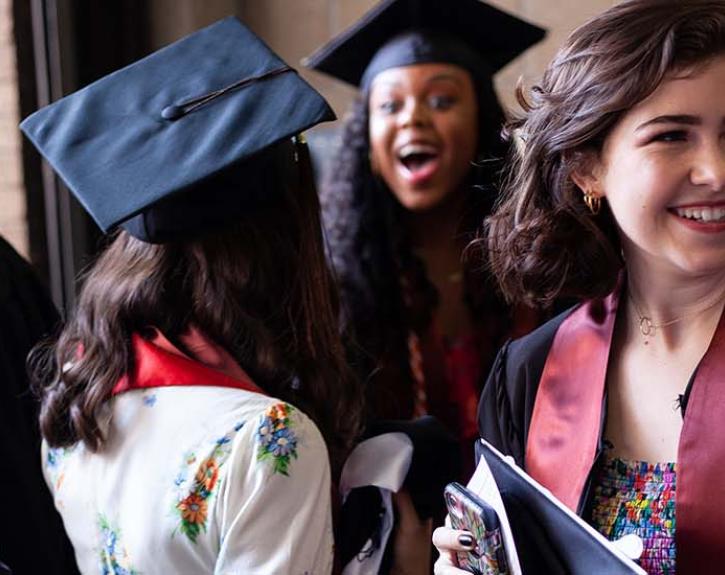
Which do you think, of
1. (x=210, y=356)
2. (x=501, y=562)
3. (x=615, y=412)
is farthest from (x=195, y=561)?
(x=615, y=412)

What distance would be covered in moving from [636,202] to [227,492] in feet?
1.77

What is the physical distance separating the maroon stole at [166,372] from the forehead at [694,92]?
57 cm

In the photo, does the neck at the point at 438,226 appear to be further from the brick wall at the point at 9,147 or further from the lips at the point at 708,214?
the lips at the point at 708,214

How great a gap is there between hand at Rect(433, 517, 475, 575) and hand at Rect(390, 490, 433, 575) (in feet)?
0.64

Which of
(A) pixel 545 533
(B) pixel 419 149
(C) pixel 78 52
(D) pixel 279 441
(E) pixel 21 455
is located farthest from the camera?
(C) pixel 78 52

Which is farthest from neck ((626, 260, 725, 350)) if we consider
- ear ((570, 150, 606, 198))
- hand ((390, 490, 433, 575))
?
hand ((390, 490, 433, 575))

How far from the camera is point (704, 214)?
1095mm

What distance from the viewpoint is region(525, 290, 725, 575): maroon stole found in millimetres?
1073

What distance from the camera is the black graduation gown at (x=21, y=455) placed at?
5.02 ft

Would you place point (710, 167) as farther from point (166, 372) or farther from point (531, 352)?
point (166, 372)

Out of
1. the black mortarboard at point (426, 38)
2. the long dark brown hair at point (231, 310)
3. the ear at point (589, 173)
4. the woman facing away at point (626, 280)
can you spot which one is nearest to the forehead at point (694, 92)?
the woman facing away at point (626, 280)

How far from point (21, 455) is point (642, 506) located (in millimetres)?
889

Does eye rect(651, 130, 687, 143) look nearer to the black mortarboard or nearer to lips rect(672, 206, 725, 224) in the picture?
lips rect(672, 206, 725, 224)

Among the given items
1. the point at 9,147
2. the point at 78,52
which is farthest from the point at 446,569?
the point at 78,52
